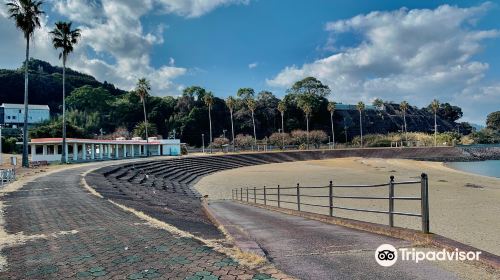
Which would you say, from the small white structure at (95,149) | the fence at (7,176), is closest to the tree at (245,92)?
the small white structure at (95,149)

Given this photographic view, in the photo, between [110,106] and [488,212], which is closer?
[488,212]

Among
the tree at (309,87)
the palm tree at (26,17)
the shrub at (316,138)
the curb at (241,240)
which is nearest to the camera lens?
the curb at (241,240)

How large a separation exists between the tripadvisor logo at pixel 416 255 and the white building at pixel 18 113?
123 metres

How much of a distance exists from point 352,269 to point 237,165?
181 ft

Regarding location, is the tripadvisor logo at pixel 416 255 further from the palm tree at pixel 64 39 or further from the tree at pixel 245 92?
the tree at pixel 245 92

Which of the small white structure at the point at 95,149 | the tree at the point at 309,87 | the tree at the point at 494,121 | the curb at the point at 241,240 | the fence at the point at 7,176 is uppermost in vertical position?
the tree at the point at 309,87

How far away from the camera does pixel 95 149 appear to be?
5488cm

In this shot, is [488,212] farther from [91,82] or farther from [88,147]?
[91,82]

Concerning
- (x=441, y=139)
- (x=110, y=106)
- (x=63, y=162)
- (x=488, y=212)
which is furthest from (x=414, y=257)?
A: (x=110, y=106)

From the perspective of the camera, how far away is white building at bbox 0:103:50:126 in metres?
109

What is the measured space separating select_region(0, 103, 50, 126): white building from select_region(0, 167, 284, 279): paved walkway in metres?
118

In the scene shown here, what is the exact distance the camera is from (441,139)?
320 ft

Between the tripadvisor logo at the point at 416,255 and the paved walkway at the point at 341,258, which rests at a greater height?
the tripadvisor logo at the point at 416,255

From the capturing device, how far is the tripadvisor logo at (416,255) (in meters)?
4.79
